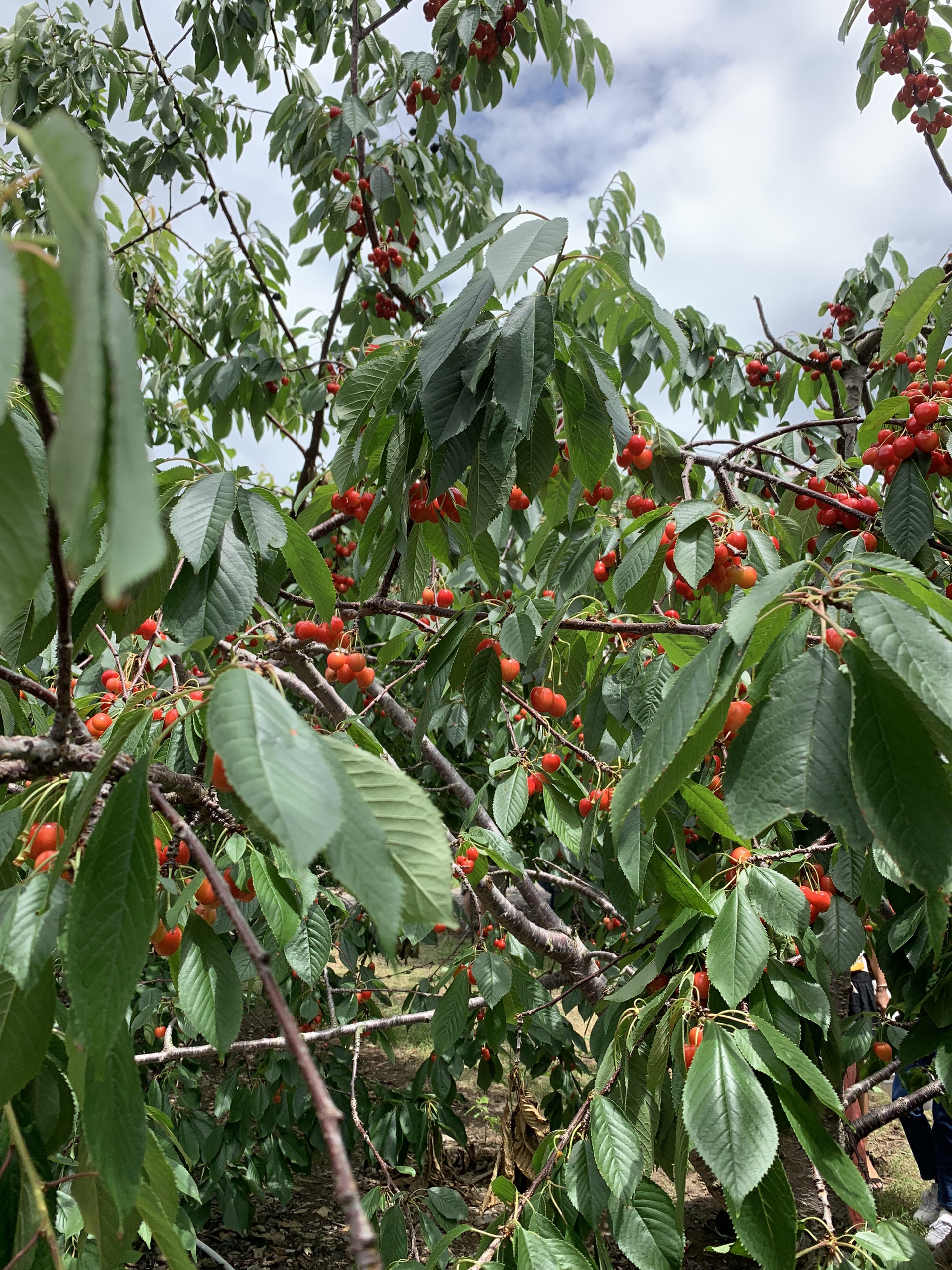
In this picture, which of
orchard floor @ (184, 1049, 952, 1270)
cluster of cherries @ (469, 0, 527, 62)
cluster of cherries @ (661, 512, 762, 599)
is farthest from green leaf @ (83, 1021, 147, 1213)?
cluster of cherries @ (469, 0, 527, 62)

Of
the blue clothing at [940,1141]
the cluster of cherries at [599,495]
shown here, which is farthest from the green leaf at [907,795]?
the blue clothing at [940,1141]

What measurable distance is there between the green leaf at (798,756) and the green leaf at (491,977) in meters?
1.75

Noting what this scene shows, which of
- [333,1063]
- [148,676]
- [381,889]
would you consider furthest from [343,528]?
[381,889]

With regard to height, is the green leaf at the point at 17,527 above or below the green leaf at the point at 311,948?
above

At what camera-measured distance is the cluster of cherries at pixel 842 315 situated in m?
4.37

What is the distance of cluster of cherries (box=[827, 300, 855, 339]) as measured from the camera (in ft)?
14.3

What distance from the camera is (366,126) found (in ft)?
10.2

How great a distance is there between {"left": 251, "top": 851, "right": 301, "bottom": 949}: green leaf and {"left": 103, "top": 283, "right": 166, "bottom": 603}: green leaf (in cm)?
102

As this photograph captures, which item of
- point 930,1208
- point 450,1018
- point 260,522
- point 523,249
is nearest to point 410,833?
point 260,522

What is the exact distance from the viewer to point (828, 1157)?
3.78 feet

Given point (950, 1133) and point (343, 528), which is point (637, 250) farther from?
point (950, 1133)

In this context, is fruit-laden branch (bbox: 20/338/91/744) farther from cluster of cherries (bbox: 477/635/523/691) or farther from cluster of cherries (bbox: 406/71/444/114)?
cluster of cherries (bbox: 406/71/444/114)

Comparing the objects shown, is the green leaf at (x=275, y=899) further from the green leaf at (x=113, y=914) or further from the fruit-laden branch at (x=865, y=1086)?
the fruit-laden branch at (x=865, y=1086)

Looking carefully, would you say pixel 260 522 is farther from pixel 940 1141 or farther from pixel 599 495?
pixel 940 1141
